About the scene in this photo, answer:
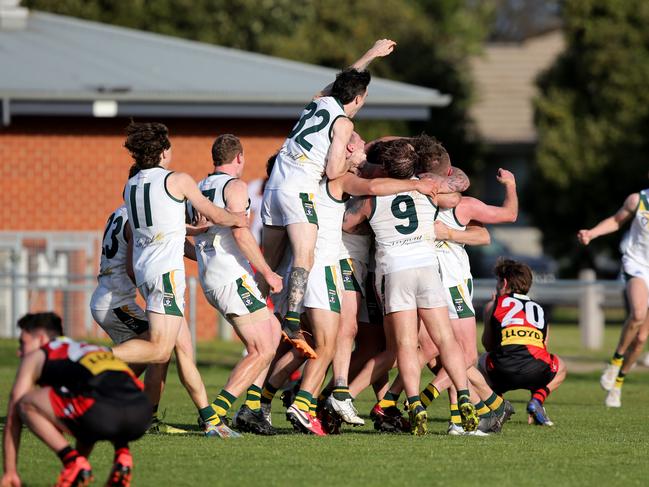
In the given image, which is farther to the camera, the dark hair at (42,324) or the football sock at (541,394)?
the football sock at (541,394)

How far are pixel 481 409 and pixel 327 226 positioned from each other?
1.90 metres

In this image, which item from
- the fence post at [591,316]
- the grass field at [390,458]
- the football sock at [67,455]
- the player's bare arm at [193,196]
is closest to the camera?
the football sock at [67,455]

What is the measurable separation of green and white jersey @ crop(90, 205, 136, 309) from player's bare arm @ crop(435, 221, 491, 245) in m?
2.41

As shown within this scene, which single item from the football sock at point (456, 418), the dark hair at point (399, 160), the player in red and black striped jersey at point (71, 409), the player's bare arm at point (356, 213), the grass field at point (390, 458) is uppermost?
the dark hair at point (399, 160)

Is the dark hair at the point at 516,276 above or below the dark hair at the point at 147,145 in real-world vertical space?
below

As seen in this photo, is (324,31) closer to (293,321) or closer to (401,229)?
(401,229)

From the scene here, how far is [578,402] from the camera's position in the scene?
45.6ft

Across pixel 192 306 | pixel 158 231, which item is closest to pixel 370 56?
pixel 158 231

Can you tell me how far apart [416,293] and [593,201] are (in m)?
21.8

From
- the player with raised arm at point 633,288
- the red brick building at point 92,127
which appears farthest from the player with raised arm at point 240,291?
the red brick building at point 92,127

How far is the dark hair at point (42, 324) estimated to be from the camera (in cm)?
715

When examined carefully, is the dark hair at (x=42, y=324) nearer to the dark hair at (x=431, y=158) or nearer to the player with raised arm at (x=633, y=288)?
the dark hair at (x=431, y=158)

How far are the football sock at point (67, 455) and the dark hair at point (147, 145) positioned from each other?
8.94 feet

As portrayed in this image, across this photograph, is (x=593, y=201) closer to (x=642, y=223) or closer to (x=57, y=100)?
(x=57, y=100)
